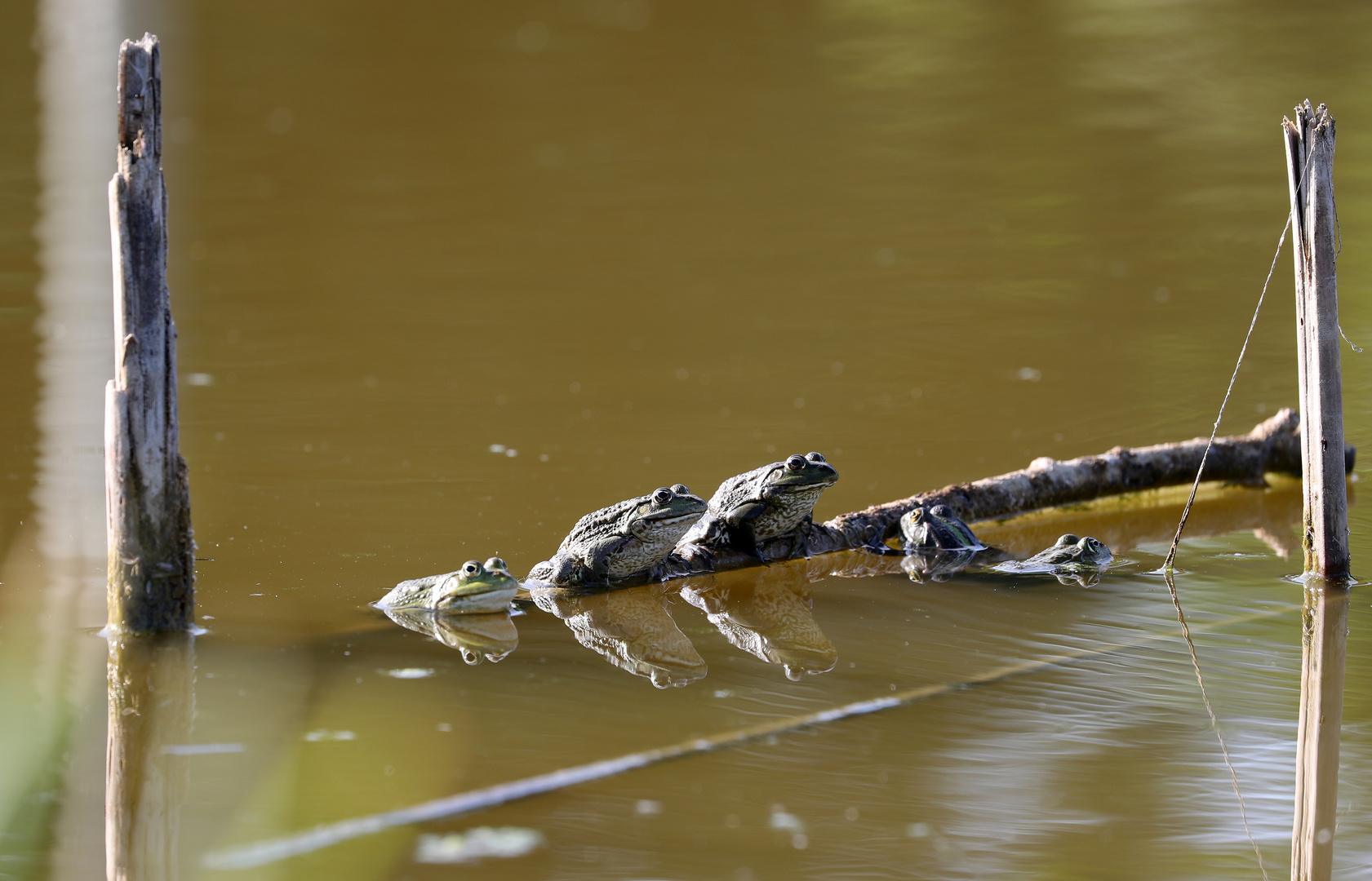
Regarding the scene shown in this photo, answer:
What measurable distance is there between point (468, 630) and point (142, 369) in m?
1.41

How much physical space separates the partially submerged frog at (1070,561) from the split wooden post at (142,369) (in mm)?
3184

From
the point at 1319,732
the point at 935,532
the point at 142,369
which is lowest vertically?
the point at 1319,732

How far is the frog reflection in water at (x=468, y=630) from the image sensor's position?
4887mm

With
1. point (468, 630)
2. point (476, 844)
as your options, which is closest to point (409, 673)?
point (468, 630)

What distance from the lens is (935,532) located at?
6020 millimetres

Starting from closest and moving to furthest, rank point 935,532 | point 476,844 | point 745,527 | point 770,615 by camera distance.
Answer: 1. point 476,844
2. point 770,615
3. point 745,527
4. point 935,532

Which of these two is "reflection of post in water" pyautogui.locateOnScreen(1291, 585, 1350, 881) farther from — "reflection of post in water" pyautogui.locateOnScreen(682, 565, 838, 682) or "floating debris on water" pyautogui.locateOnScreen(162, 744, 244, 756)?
"floating debris on water" pyautogui.locateOnScreen(162, 744, 244, 756)

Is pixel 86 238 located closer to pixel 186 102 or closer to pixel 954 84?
pixel 186 102

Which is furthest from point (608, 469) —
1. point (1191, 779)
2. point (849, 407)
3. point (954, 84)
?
point (954, 84)

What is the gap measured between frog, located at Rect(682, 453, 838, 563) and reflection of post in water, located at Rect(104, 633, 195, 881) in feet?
6.91

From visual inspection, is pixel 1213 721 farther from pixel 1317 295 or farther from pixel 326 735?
pixel 326 735

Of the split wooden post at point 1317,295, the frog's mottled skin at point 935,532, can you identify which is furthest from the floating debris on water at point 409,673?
the split wooden post at point 1317,295

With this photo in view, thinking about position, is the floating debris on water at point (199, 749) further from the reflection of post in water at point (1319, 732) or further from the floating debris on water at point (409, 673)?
the reflection of post in water at point (1319, 732)

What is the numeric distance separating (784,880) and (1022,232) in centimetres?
877
